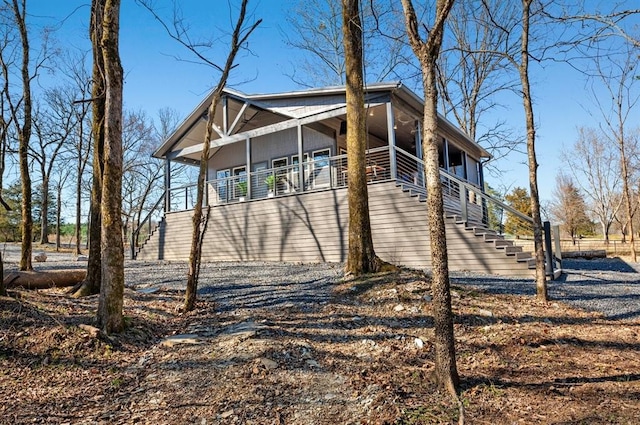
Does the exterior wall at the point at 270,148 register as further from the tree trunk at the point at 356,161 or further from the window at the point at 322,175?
the tree trunk at the point at 356,161

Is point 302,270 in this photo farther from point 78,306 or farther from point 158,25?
point 158,25

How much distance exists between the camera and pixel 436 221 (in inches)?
107

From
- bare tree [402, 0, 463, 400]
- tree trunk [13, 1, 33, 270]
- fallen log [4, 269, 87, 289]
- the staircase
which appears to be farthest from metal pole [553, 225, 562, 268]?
tree trunk [13, 1, 33, 270]

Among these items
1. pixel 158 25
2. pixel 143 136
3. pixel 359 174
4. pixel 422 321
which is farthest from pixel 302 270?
pixel 143 136

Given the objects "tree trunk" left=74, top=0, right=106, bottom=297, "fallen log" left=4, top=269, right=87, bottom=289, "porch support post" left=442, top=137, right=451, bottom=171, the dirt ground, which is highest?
"porch support post" left=442, top=137, right=451, bottom=171

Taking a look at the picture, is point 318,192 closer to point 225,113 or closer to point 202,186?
point 225,113

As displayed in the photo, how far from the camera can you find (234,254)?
486 inches

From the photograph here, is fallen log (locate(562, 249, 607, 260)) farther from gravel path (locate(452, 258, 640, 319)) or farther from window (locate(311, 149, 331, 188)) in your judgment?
window (locate(311, 149, 331, 188))

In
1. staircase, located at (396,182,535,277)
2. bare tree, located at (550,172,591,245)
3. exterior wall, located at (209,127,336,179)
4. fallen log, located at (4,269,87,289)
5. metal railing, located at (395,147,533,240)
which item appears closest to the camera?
fallen log, located at (4,269,87,289)

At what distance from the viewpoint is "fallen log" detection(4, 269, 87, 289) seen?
20.0ft

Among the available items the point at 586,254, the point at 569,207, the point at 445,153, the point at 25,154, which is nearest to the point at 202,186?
the point at 25,154

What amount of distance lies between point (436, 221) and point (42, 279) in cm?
669

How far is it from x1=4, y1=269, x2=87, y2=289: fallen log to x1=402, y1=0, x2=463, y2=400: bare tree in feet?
21.4

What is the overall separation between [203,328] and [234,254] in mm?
8106
